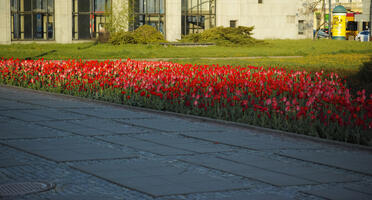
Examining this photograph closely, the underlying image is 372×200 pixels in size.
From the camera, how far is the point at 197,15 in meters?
70.8

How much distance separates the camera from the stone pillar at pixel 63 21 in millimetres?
63812

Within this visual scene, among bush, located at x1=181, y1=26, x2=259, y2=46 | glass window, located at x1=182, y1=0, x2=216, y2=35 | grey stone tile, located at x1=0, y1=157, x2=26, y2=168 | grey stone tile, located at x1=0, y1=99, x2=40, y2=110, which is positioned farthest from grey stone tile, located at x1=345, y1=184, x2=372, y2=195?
glass window, located at x1=182, y1=0, x2=216, y2=35

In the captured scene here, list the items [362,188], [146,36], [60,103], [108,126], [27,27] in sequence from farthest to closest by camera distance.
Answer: [27,27] < [146,36] < [60,103] < [108,126] < [362,188]

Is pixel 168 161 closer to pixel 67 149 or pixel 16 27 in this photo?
pixel 67 149

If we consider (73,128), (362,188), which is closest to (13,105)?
(73,128)

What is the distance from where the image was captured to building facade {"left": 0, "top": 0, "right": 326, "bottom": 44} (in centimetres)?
6228

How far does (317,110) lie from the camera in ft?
39.3

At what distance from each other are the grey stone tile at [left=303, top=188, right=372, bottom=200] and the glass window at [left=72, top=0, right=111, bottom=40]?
5895 centimetres

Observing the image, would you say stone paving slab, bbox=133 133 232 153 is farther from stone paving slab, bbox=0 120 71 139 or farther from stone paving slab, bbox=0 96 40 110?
stone paving slab, bbox=0 96 40 110

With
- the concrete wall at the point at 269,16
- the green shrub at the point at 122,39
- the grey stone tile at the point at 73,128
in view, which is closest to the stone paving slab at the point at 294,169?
the grey stone tile at the point at 73,128

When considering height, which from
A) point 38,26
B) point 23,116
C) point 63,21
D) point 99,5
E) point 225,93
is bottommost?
point 23,116

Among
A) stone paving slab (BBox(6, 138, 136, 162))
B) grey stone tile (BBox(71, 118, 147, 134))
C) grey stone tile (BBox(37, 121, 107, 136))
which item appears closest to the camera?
stone paving slab (BBox(6, 138, 136, 162))

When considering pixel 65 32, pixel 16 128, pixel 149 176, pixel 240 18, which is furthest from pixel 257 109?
pixel 240 18

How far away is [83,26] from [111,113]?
172ft
